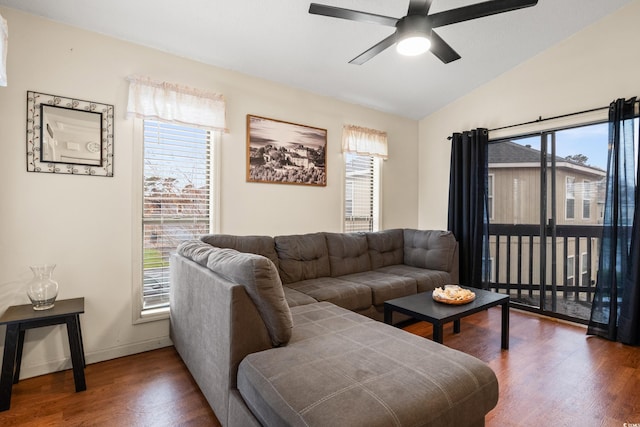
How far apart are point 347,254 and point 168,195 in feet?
Answer: 6.18

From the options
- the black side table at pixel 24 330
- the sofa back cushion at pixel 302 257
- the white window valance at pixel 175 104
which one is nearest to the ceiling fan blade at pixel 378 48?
the white window valance at pixel 175 104

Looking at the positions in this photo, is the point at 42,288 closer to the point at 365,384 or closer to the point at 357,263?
the point at 365,384

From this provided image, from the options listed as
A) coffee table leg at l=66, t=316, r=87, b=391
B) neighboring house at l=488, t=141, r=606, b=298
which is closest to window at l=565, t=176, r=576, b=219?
neighboring house at l=488, t=141, r=606, b=298

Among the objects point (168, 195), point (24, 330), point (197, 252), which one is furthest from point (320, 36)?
point (24, 330)

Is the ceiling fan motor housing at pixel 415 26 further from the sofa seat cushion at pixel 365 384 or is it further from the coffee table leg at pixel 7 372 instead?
the coffee table leg at pixel 7 372

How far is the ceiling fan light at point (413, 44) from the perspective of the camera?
205cm

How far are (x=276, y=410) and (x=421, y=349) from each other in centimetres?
74

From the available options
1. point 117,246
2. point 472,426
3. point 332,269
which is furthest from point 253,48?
point 472,426

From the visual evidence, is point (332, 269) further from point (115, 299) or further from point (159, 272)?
point (115, 299)

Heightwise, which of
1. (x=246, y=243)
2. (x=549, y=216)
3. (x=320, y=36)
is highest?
(x=320, y=36)

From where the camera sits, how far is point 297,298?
8.11 feet

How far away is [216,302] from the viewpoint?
5.30ft

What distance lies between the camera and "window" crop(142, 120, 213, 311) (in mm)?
2705

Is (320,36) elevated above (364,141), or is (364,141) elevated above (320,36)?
(320,36)
